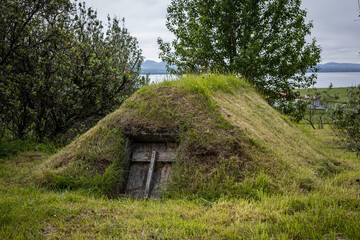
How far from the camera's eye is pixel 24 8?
784 centimetres

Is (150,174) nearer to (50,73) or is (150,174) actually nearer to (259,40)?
(50,73)

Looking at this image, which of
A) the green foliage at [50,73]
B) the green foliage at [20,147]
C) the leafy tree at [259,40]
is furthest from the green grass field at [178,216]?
the leafy tree at [259,40]

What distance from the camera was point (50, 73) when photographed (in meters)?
9.45

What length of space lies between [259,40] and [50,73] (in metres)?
12.1

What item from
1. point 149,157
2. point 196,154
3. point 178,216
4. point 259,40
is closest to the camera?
point 178,216

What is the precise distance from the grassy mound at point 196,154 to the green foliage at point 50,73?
3423 mm

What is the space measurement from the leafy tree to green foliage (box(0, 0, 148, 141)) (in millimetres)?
7194

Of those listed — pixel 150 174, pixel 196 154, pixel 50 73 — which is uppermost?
pixel 50 73

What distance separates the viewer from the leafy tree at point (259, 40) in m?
16.9

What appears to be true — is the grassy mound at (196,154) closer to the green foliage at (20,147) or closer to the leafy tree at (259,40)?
the green foliage at (20,147)

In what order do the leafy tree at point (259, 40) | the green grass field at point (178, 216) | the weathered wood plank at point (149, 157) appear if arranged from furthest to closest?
the leafy tree at point (259, 40)
the weathered wood plank at point (149, 157)
the green grass field at point (178, 216)

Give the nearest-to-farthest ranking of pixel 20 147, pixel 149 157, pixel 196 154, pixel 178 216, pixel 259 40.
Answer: pixel 178 216 → pixel 196 154 → pixel 149 157 → pixel 20 147 → pixel 259 40

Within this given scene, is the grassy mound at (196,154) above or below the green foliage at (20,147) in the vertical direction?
above

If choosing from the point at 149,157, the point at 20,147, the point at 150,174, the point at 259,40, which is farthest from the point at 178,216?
the point at 259,40
